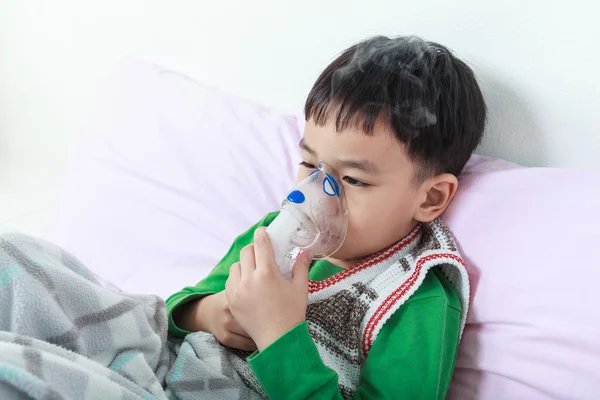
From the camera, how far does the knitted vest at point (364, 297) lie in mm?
1015

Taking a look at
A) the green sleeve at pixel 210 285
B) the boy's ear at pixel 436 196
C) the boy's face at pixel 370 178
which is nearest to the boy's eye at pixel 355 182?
the boy's face at pixel 370 178

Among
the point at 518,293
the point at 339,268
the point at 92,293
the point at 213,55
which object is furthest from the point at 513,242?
the point at 213,55

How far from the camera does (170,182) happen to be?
1467 mm

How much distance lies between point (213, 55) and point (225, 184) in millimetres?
392

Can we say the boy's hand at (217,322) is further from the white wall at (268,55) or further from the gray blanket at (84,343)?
the white wall at (268,55)

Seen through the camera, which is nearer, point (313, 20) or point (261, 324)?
point (261, 324)

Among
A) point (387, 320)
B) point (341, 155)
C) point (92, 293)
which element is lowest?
point (387, 320)

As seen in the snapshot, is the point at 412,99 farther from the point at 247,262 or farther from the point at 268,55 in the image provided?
the point at 268,55

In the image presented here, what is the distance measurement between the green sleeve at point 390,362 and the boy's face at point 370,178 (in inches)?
→ 5.1

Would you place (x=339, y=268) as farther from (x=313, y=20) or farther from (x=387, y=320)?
(x=313, y=20)

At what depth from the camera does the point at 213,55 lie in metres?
1.66

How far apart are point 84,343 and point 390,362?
1.28ft

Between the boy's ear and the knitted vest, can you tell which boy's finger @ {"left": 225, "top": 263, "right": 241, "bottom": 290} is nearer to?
the knitted vest

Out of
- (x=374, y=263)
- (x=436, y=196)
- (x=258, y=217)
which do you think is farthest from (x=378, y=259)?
(x=258, y=217)
